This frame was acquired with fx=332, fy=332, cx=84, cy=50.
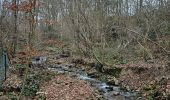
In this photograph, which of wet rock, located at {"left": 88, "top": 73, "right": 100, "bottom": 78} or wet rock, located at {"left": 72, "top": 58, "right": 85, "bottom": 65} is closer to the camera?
wet rock, located at {"left": 88, "top": 73, "right": 100, "bottom": 78}

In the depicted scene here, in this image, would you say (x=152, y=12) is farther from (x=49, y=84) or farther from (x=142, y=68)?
(x=49, y=84)

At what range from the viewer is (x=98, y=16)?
2991 centimetres

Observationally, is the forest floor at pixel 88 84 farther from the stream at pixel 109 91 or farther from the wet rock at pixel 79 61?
the wet rock at pixel 79 61

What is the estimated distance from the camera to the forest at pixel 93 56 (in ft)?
52.5

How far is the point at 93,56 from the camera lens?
27453mm

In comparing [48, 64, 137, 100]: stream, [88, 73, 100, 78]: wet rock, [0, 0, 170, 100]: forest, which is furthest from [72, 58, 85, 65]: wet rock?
[88, 73, 100, 78]: wet rock

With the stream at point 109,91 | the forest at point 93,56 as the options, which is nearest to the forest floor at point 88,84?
the forest at point 93,56

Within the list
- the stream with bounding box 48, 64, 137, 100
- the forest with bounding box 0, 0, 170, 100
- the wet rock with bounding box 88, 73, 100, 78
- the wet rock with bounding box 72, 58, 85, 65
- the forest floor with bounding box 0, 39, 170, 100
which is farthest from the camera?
the wet rock with bounding box 72, 58, 85, 65

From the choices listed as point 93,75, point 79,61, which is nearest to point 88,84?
point 93,75

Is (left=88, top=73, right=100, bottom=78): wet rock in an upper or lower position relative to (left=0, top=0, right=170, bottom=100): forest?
lower

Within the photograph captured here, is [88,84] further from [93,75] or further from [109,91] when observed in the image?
[93,75]

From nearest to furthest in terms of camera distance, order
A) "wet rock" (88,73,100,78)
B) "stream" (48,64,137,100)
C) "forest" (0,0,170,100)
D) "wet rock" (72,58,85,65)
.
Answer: "forest" (0,0,170,100) < "stream" (48,64,137,100) < "wet rock" (88,73,100,78) < "wet rock" (72,58,85,65)

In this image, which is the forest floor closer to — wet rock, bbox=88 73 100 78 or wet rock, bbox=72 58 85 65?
wet rock, bbox=88 73 100 78

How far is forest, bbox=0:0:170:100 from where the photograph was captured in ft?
52.5
